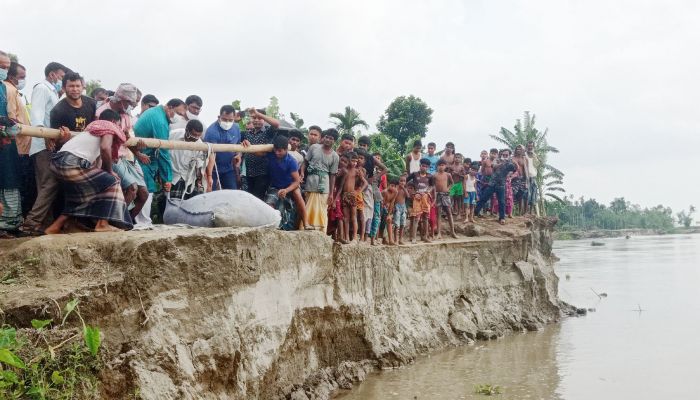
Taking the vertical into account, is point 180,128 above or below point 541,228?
above

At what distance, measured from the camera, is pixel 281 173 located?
25.7ft

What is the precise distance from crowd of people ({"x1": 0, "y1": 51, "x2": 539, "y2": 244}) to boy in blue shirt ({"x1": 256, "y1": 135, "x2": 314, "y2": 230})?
1 cm

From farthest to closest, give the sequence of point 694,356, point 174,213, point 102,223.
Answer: point 694,356 → point 174,213 → point 102,223

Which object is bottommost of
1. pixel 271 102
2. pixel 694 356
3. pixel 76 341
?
pixel 694 356

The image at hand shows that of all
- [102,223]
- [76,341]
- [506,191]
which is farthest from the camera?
[506,191]

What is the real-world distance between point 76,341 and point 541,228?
44.7ft

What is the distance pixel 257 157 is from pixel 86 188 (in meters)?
2.86

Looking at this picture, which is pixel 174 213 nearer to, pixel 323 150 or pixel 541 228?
pixel 323 150

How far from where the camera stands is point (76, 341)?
433 cm

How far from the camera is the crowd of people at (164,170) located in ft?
17.9

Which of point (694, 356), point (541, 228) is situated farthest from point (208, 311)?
point (541, 228)

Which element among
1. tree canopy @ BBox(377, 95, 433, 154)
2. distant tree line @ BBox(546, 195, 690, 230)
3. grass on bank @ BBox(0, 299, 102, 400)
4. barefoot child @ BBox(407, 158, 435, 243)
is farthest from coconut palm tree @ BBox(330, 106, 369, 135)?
distant tree line @ BBox(546, 195, 690, 230)

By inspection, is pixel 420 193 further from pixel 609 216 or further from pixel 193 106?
pixel 609 216

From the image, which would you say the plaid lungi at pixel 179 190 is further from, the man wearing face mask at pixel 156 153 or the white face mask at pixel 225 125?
the white face mask at pixel 225 125
